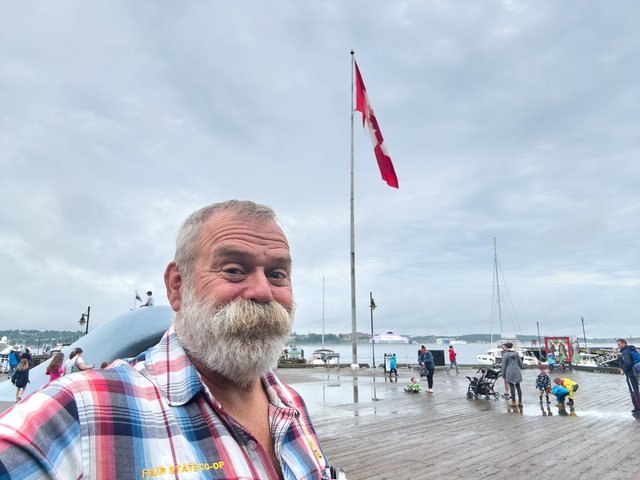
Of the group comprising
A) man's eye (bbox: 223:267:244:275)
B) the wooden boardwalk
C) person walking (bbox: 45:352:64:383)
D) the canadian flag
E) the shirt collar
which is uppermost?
the canadian flag

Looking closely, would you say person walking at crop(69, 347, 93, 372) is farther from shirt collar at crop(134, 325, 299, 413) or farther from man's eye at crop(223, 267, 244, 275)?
man's eye at crop(223, 267, 244, 275)

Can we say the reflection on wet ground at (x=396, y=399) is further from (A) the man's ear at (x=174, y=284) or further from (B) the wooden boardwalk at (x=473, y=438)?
(A) the man's ear at (x=174, y=284)

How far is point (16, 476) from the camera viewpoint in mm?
926

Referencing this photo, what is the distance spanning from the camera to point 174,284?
1.79m

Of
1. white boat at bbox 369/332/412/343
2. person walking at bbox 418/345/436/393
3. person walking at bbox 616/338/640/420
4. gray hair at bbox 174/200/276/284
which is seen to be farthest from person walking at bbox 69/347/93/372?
white boat at bbox 369/332/412/343

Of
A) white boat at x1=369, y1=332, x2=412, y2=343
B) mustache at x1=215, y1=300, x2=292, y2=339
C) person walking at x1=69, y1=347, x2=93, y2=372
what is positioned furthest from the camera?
white boat at x1=369, y1=332, x2=412, y2=343

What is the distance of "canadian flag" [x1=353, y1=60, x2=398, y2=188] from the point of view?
60.2ft

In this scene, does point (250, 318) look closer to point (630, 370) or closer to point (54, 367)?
point (54, 367)

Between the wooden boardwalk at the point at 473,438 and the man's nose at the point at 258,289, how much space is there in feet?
16.0

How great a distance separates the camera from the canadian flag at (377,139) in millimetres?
18344

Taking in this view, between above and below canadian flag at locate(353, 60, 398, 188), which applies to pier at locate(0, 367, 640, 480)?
below

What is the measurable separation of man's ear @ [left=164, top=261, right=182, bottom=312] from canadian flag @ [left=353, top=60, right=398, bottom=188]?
16.6m

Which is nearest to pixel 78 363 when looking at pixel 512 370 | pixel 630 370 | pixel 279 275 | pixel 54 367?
pixel 54 367

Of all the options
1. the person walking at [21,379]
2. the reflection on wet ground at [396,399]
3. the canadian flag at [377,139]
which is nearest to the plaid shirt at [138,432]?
the reflection on wet ground at [396,399]
